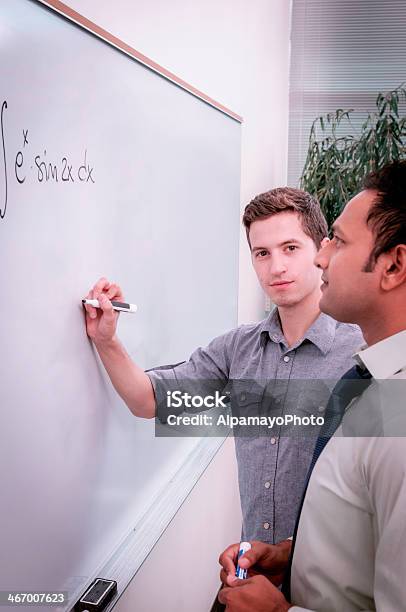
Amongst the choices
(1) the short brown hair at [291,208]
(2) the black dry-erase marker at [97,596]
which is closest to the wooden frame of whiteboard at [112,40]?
(1) the short brown hair at [291,208]

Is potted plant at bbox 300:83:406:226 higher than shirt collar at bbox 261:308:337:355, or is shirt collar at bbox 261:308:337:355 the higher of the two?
potted plant at bbox 300:83:406:226

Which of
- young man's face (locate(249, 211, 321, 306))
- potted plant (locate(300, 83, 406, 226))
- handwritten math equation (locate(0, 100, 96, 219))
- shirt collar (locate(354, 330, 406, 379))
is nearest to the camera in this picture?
handwritten math equation (locate(0, 100, 96, 219))

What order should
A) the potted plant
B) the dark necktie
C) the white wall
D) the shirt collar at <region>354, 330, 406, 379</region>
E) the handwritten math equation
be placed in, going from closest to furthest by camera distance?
the handwritten math equation
the shirt collar at <region>354, 330, 406, 379</region>
the dark necktie
the white wall
the potted plant

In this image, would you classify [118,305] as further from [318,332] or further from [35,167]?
[318,332]

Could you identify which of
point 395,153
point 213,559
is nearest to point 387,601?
point 213,559

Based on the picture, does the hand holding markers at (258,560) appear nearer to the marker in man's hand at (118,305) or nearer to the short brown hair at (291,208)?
the marker in man's hand at (118,305)

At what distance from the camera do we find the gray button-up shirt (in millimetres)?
1322

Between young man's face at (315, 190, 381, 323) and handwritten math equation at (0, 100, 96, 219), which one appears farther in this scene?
Answer: young man's face at (315, 190, 381, 323)

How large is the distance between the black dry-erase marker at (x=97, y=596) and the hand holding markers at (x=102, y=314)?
428mm

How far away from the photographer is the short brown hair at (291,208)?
1.44 metres

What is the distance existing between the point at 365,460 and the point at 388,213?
39 cm

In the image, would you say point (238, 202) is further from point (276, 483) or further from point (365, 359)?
point (365, 359)

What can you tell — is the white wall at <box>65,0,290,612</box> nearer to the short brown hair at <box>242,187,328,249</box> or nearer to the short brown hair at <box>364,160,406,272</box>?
the short brown hair at <box>242,187,328,249</box>

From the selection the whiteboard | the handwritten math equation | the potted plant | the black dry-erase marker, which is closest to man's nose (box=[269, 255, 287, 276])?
the whiteboard
